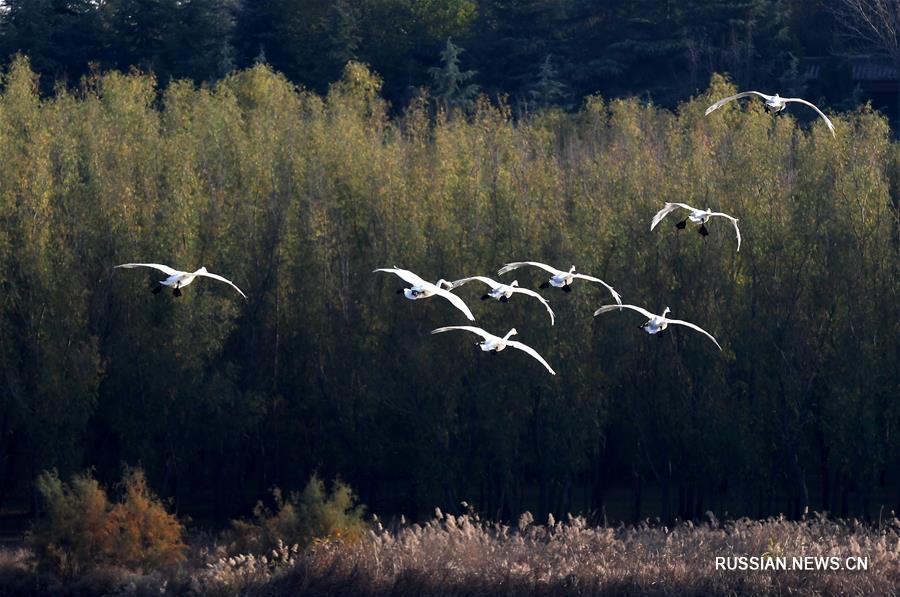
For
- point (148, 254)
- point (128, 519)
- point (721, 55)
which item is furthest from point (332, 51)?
point (128, 519)

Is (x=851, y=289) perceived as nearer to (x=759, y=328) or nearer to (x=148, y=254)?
(x=759, y=328)

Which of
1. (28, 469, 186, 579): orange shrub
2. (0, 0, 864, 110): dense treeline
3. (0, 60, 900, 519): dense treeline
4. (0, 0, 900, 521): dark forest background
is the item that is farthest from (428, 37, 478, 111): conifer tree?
(28, 469, 186, 579): orange shrub

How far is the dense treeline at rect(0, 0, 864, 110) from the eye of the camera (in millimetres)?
54562

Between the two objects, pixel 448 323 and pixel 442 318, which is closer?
pixel 448 323

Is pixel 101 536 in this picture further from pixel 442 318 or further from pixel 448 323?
pixel 442 318

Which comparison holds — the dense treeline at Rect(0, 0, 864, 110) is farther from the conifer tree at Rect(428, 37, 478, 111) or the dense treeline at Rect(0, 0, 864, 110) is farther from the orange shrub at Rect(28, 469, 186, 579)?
the orange shrub at Rect(28, 469, 186, 579)

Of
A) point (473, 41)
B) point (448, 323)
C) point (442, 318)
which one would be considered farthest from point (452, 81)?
point (448, 323)

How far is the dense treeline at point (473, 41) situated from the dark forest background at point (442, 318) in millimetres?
12568

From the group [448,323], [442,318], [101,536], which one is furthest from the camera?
[442,318]

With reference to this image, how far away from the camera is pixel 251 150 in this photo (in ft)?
134

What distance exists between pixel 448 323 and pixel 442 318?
37 centimetres

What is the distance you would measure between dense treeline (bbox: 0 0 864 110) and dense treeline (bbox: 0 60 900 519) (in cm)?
1437

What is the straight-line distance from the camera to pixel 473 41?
5925 cm

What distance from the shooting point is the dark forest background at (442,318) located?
35938 mm
